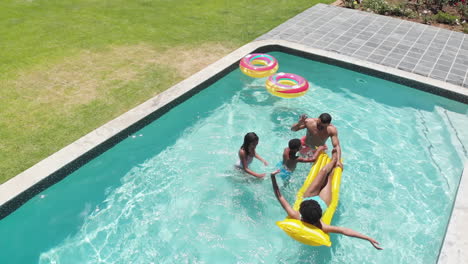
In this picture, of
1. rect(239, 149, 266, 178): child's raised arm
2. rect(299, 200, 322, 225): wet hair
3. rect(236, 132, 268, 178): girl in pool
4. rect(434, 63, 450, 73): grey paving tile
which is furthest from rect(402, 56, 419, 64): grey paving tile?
rect(299, 200, 322, 225): wet hair

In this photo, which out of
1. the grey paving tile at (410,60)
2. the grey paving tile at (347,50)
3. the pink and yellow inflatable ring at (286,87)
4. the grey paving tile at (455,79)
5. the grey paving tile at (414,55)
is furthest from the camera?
the grey paving tile at (347,50)

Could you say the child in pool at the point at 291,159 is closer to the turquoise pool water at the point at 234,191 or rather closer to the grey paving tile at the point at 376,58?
the turquoise pool water at the point at 234,191

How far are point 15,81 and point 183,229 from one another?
4938 mm

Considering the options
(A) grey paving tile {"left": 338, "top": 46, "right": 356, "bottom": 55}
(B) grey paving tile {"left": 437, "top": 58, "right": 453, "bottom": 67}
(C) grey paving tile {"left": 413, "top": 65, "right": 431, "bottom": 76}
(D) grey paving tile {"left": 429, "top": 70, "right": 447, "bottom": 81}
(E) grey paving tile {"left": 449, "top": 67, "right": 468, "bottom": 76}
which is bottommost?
(E) grey paving tile {"left": 449, "top": 67, "right": 468, "bottom": 76}

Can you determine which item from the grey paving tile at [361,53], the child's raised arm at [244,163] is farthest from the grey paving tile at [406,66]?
the child's raised arm at [244,163]

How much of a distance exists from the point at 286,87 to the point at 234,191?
252 cm

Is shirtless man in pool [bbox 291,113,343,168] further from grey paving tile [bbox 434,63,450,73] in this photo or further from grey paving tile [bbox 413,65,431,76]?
grey paving tile [bbox 434,63,450,73]

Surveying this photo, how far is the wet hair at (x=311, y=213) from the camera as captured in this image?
14.8 feet

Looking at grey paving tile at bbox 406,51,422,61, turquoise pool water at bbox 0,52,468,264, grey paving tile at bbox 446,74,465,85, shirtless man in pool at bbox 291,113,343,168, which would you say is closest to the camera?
turquoise pool water at bbox 0,52,468,264

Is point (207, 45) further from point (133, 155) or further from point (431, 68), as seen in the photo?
point (431, 68)

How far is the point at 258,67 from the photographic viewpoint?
8.13m

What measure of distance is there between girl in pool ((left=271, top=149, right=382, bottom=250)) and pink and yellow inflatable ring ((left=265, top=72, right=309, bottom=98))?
195cm

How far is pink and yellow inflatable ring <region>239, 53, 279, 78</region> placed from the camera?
8078mm

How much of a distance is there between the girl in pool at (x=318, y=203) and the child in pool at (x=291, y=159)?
1.32 ft
